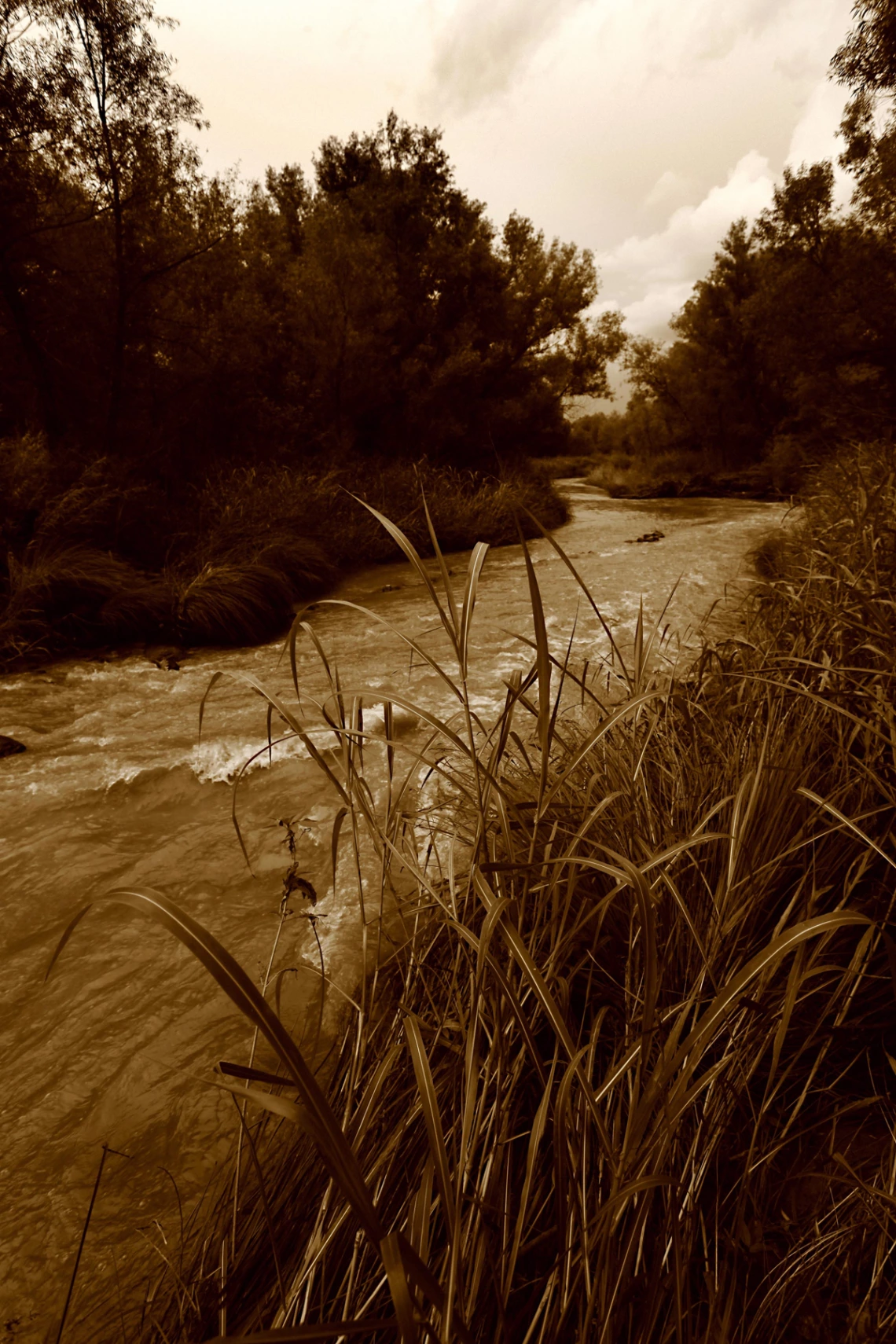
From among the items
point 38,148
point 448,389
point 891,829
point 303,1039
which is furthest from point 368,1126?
point 448,389

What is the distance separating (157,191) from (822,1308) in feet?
32.8

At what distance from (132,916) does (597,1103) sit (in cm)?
154

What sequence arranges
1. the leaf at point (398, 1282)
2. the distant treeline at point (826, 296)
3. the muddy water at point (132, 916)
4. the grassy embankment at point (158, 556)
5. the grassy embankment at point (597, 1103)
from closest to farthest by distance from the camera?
the leaf at point (398, 1282), the grassy embankment at point (597, 1103), the muddy water at point (132, 916), the grassy embankment at point (158, 556), the distant treeline at point (826, 296)

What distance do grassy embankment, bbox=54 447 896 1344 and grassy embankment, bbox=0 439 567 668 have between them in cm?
371

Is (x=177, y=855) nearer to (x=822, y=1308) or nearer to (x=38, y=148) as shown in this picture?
(x=822, y=1308)

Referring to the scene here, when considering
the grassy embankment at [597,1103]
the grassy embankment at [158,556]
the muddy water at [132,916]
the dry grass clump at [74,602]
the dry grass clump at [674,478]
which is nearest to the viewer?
the grassy embankment at [597,1103]

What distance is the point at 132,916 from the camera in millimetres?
1855

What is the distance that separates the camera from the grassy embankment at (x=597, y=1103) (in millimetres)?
716

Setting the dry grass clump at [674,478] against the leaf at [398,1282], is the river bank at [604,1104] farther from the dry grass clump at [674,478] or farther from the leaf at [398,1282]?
the dry grass clump at [674,478]

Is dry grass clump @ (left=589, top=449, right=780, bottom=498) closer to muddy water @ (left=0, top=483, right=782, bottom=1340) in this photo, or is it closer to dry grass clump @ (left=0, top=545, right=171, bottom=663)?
dry grass clump @ (left=0, top=545, right=171, bottom=663)

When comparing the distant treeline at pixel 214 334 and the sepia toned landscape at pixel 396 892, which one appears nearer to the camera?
the sepia toned landscape at pixel 396 892

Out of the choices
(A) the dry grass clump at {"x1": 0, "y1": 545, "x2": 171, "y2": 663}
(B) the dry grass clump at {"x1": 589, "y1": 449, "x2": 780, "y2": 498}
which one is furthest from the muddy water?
(B) the dry grass clump at {"x1": 589, "y1": 449, "x2": 780, "y2": 498}

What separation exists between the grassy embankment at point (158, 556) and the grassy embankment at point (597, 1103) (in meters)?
3.71

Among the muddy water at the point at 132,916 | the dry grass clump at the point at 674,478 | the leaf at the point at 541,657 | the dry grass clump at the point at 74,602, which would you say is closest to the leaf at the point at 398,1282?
the leaf at the point at 541,657
